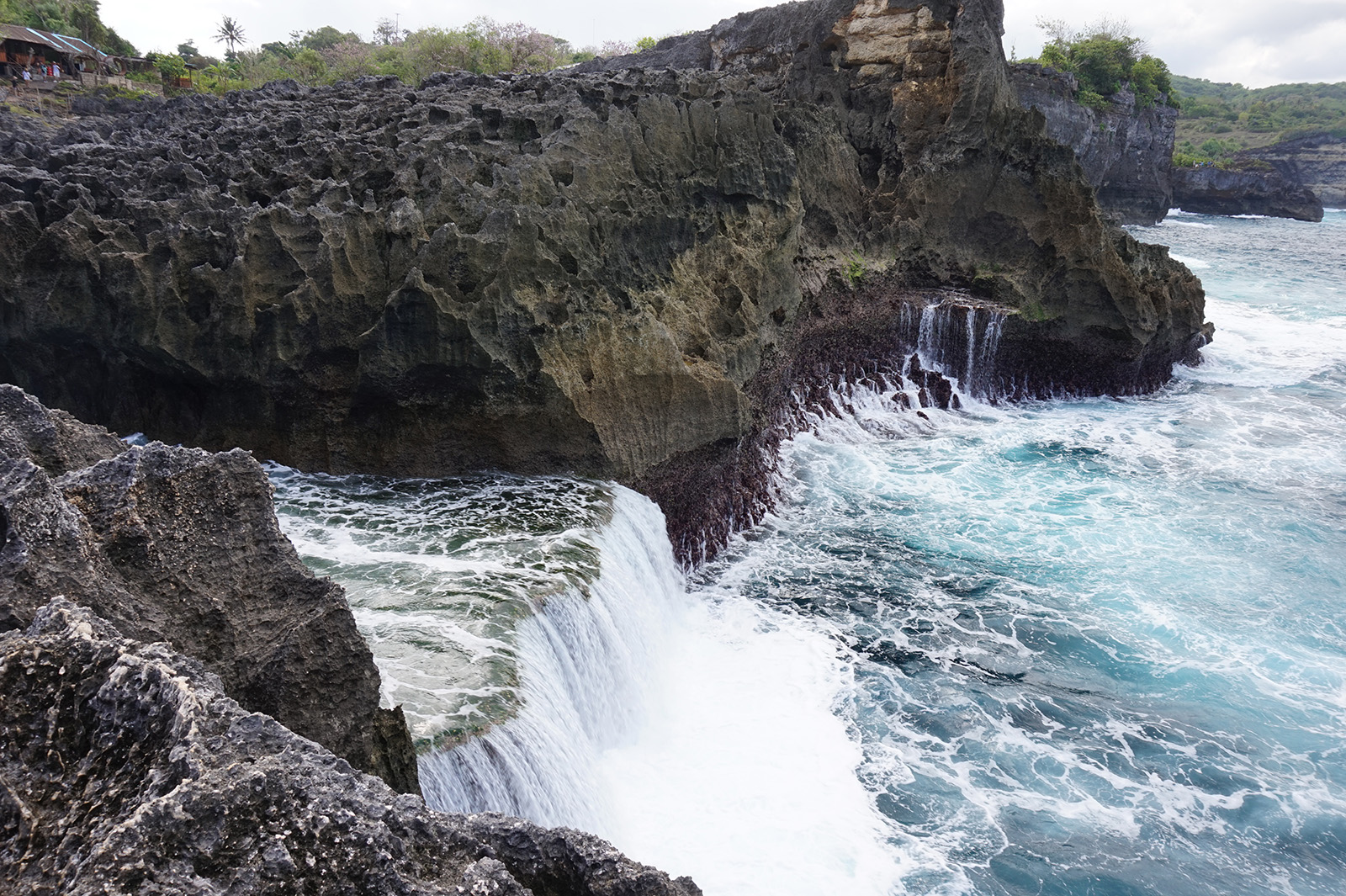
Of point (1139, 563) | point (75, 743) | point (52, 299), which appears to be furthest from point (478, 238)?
point (1139, 563)

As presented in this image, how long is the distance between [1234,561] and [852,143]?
1245cm

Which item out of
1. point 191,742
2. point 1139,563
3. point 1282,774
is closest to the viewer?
point 191,742

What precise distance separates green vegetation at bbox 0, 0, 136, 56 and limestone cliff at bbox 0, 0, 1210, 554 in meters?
29.3

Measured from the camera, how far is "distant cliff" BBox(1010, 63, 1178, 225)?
40.0 m

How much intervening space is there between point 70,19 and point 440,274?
43568 millimetres

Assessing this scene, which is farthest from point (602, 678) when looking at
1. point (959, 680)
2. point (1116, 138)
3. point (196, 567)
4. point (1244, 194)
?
point (1244, 194)

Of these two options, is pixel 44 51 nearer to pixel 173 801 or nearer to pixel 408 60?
pixel 408 60

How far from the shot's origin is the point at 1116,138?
47094 millimetres

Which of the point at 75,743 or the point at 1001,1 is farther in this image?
the point at 1001,1

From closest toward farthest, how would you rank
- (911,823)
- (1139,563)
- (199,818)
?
1. (199,818)
2. (911,823)
3. (1139,563)

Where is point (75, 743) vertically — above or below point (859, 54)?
below

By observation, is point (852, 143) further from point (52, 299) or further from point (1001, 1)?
point (52, 299)

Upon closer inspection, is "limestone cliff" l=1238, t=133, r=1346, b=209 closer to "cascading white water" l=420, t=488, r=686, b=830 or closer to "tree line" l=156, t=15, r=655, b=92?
"tree line" l=156, t=15, r=655, b=92

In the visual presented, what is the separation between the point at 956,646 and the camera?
10.1m
